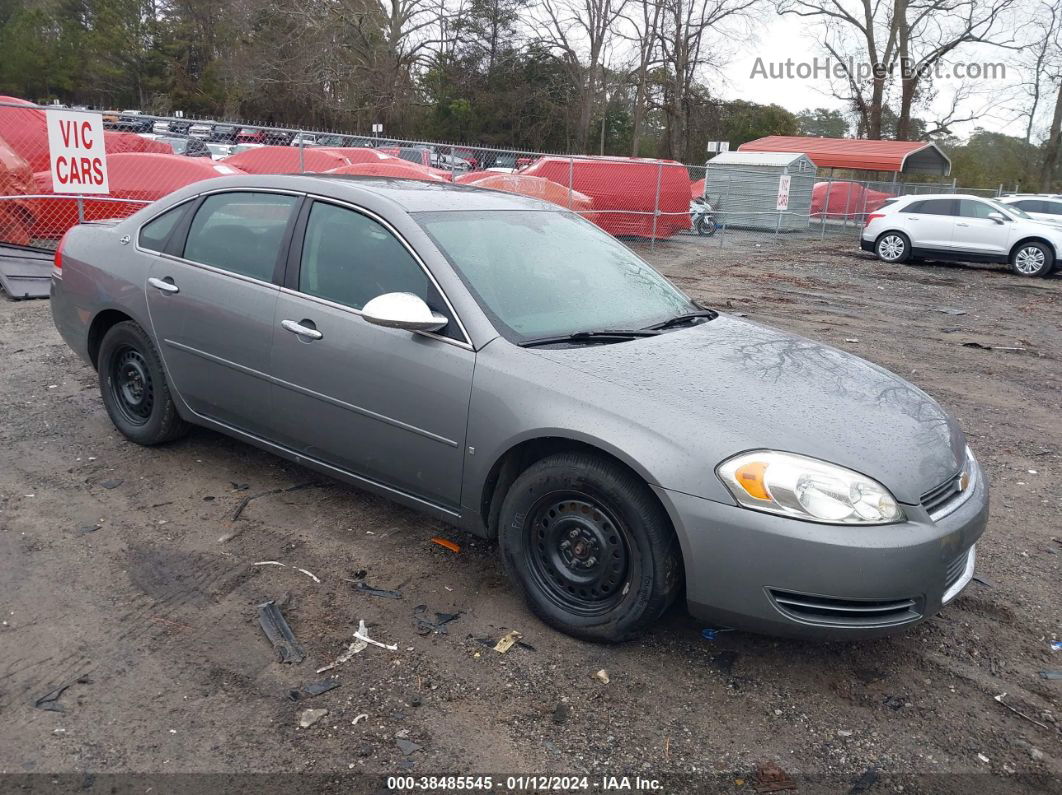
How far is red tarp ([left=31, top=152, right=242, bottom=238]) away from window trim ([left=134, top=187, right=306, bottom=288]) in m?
7.54

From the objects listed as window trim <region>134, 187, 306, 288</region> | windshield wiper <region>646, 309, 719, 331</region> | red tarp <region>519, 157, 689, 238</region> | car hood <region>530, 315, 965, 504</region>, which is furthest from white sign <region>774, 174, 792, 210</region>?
window trim <region>134, 187, 306, 288</region>

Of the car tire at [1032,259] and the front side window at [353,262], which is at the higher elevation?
the front side window at [353,262]

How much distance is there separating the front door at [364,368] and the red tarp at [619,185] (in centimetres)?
1415

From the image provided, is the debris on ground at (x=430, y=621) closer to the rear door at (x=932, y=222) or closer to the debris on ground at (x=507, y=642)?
the debris on ground at (x=507, y=642)

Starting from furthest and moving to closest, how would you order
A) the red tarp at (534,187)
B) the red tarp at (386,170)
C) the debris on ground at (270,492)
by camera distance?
the red tarp at (386,170) → the red tarp at (534,187) → the debris on ground at (270,492)

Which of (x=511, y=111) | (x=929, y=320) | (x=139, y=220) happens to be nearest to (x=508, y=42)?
(x=511, y=111)

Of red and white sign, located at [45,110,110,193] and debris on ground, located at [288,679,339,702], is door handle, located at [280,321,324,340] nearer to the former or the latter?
debris on ground, located at [288,679,339,702]

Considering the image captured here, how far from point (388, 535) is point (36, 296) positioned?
7.24m

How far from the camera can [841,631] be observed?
2955 mm

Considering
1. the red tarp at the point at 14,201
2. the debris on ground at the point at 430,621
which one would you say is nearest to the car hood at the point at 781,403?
the debris on ground at the point at 430,621

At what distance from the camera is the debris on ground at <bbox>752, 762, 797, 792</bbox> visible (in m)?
2.64

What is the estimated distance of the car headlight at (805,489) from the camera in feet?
9.51

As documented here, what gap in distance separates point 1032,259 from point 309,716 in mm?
19056

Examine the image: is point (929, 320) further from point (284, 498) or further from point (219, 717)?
point (219, 717)
